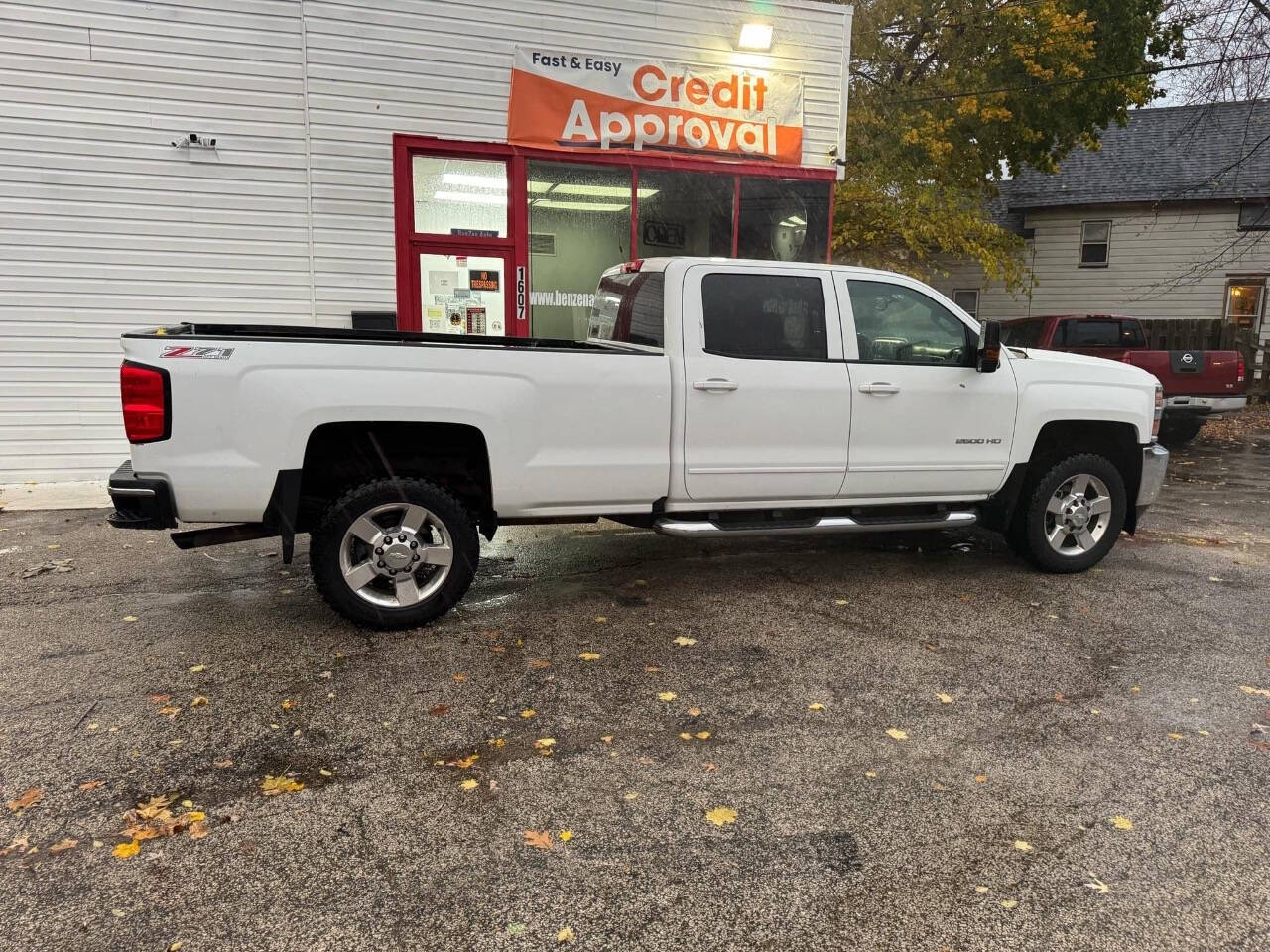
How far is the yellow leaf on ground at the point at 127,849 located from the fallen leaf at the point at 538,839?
4.00 ft

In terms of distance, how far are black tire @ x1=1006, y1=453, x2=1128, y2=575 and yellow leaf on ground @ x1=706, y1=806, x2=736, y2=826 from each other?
369 cm

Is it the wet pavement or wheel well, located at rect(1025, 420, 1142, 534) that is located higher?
wheel well, located at rect(1025, 420, 1142, 534)

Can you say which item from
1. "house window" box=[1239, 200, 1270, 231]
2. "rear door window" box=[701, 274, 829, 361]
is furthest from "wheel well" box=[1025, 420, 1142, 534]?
"house window" box=[1239, 200, 1270, 231]

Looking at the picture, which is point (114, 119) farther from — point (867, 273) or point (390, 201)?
point (867, 273)

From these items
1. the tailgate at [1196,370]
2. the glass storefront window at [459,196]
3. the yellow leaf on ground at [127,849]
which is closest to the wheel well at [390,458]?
the yellow leaf on ground at [127,849]

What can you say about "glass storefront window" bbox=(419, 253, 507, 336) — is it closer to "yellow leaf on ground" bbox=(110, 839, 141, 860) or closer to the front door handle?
the front door handle

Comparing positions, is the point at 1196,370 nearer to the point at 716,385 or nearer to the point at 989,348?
the point at 989,348

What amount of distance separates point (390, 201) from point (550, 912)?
795 cm

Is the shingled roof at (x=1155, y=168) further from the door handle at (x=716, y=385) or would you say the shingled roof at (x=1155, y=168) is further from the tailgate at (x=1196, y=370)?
the door handle at (x=716, y=385)

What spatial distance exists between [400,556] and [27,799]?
6.17 ft

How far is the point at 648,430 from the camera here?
15.9 feet

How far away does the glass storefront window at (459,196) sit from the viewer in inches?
358

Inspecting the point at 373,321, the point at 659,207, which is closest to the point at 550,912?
the point at 373,321

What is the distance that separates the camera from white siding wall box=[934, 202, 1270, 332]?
23750 mm
